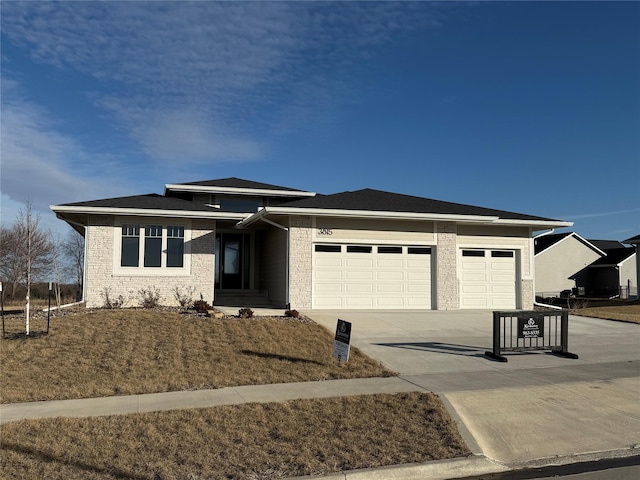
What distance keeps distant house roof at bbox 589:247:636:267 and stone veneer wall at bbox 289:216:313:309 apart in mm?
35130

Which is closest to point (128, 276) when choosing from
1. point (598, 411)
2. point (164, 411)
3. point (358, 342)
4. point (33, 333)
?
point (33, 333)

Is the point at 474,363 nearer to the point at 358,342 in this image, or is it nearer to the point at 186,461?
the point at 358,342

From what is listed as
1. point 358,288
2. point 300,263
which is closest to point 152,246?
point 300,263

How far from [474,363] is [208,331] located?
6008 mm

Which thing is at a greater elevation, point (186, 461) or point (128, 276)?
point (128, 276)

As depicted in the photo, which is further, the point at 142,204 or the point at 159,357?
the point at 142,204

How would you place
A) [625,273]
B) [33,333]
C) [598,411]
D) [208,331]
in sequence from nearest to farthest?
[598,411]
[33,333]
[208,331]
[625,273]

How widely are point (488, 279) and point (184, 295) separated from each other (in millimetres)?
11033

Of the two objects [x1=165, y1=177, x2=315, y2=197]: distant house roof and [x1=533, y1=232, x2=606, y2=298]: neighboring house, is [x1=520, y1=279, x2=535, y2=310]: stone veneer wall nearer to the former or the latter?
[x1=165, y1=177, x2=315, y2=197]: distant house roof

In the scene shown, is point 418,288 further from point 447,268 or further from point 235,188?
point 235,188

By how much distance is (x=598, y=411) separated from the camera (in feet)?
25.6

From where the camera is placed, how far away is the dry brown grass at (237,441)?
Answer: 5.65m

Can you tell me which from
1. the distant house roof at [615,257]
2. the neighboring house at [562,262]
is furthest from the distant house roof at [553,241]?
the distant house roof at [615,257]

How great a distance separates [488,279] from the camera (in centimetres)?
2012
